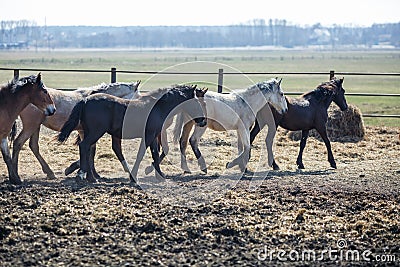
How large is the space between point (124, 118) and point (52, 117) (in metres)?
1.42

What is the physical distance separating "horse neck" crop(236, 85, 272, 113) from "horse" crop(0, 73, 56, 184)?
3.10m

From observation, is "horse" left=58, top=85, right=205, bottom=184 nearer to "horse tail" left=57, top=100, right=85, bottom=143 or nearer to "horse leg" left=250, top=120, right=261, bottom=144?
"horse tail" left=57, top=100, right=85, bottom=143

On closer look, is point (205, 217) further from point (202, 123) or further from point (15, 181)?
point (15, 181)

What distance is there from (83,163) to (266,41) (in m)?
188

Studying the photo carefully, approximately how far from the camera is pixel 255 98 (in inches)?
419

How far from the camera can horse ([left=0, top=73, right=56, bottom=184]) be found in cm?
885

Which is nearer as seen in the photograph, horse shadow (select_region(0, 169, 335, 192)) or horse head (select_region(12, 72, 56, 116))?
horse shadow (select_region(0, 169, 335, 192))

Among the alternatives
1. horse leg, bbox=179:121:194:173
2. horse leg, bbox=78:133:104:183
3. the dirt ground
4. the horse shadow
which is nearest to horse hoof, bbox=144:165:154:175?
the dirt ground

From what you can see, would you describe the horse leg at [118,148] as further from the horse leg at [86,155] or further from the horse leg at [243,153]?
the horse leg at [243,153]

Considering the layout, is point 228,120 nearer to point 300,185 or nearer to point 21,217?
point 300,185

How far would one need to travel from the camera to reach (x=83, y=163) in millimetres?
9062

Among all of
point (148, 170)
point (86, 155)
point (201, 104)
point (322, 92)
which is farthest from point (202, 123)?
point (322, 92)

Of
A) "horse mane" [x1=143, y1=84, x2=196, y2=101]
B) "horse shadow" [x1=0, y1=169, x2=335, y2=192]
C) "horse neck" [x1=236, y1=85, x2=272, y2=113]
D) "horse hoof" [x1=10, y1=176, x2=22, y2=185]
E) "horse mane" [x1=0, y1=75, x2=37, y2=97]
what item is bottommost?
"horse shadow" [x1=0, y1=169, x2=335, y2=192]

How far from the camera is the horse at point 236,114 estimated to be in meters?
10.4
